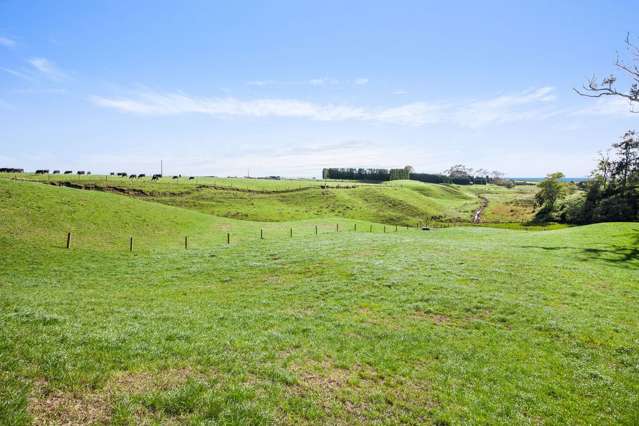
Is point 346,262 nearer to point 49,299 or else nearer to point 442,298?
point 442,298

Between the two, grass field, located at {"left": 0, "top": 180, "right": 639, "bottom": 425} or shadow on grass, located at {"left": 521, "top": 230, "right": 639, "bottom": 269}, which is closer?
grass field, located at {"left": 0, "top": 180, "right": 639, "bottom": 425}

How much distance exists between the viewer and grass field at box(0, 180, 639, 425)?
9.40 m

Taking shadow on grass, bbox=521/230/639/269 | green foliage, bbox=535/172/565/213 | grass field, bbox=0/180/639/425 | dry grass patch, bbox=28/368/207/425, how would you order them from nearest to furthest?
1. dry grass patch, bbox=28/368/207/425
2. grass field, bbox=0/180/639/425
3. shadow on grass, bbox=521/230/639/269
4. green foliage, bbox=535/172/565/213

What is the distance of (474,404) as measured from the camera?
10562mm

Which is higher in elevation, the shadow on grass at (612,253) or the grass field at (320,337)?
the shadow on grass at (612,253)

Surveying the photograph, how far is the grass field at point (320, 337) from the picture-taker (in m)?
9.40

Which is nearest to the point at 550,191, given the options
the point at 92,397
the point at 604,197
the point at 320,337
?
the point at 604,197

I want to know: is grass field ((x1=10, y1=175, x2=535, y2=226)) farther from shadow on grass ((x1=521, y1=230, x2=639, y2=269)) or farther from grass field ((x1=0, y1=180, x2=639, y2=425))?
grass field ((x1=0, y1=180, x2=639, y2=425))

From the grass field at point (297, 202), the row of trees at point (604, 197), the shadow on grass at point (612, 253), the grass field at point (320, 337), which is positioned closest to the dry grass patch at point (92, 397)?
the grass field at point (320, 337)

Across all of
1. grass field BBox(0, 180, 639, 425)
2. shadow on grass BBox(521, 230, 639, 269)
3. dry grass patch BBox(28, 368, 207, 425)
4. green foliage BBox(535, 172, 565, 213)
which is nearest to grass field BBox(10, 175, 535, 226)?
green foliage BBox(535, 172, 565, 213)

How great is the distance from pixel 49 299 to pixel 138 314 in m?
6.19

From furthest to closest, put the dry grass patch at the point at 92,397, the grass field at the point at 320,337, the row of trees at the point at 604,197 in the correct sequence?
the row of trees at the point at 604,197, the grass field at the point at 320,337, the dry grass patch at the point at 92,397

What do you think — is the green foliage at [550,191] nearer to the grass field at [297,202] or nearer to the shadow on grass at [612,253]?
the grass field at [297,202]

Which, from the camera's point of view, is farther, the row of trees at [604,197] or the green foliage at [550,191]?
the green foliage at [550,191]
